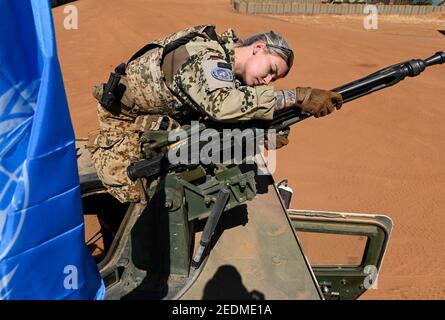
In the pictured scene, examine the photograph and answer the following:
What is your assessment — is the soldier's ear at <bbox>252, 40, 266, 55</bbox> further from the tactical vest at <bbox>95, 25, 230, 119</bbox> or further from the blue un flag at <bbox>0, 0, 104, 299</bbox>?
the blue un flag at <bbox>0, 0, 104, 299</bbox>

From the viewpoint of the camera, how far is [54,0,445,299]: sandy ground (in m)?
5.29

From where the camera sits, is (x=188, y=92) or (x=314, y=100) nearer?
(x=188, y=92)

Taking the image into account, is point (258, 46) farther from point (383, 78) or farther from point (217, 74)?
point (383, 78)

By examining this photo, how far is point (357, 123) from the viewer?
8.20 m

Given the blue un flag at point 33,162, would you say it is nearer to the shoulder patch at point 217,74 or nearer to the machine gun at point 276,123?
the machine gun at point 276,123

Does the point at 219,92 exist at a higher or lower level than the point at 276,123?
higher

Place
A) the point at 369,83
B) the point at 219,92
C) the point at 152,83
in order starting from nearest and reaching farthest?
the point at 219,92
the point at 152,83
the point at 369,83

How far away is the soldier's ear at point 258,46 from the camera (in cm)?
272

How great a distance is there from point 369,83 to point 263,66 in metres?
0.74

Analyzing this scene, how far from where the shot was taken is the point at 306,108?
257 cm
